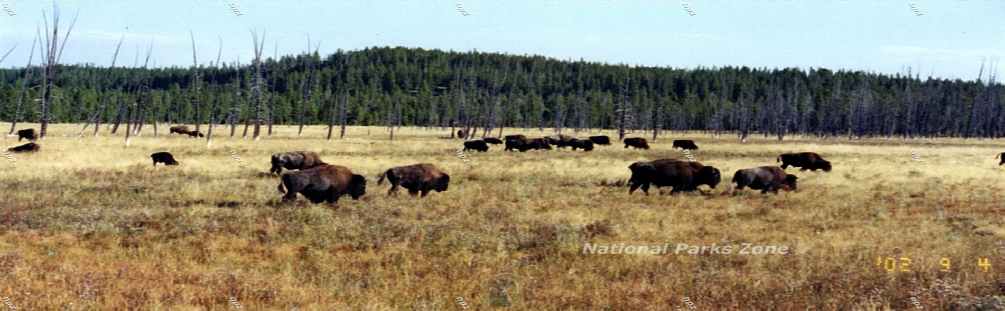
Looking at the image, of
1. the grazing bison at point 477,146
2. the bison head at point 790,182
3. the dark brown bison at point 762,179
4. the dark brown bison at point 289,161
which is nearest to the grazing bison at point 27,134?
the grazing bison at point 477,146

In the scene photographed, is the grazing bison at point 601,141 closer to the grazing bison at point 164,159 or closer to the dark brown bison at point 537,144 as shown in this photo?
the dark brown bison at point 537,144

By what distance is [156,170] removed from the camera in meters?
24.5

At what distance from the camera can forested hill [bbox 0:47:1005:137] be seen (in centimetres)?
10962

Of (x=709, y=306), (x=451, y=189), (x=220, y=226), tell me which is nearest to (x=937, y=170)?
(x=451, y=189)

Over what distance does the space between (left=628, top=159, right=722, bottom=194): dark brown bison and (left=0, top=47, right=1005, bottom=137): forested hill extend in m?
60.6

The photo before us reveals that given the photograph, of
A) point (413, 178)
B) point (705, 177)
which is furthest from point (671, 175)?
point (413, 178)

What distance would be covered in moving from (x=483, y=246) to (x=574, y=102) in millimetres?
130892

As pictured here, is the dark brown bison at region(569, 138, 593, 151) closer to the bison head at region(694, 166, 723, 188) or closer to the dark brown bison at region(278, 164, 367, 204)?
the bison head at region(694, 166, 723, 188)

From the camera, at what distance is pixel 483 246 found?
11391 millimetres

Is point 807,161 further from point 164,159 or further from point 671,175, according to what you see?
point 164,159

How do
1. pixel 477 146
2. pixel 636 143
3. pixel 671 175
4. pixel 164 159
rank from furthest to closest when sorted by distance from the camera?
pixel 636 143
pixel 477 146
pixel 164 159
pixel 671 175

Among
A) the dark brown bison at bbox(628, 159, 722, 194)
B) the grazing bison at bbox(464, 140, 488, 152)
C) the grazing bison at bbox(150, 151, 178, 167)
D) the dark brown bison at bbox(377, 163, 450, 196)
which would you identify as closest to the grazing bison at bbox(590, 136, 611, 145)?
the grazing bison at bbox(464, 140, 488, 152)

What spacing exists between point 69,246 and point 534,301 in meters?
7.75

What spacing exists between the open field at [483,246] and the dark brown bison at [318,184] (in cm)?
54
